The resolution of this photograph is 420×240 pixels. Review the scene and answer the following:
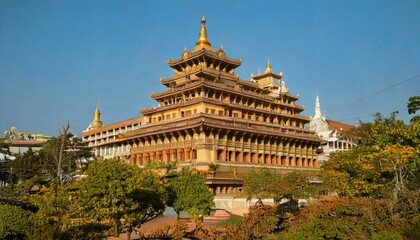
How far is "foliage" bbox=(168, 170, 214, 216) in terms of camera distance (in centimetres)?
3197

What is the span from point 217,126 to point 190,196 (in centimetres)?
1921

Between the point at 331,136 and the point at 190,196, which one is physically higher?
the point at 331,136

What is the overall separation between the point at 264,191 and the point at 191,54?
27.9 metres

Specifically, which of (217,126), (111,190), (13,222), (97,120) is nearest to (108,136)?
(97,120)

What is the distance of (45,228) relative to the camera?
18.0 m

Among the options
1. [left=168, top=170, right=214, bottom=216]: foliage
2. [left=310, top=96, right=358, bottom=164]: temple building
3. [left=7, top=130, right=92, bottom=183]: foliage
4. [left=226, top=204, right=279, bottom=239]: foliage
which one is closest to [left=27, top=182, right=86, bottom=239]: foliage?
[left=226, top=204, right=279, bottom=239]: foliage

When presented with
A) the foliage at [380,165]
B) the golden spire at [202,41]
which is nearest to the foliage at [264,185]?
the foliage at [380,165]

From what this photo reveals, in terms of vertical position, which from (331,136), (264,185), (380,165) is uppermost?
(331,136)

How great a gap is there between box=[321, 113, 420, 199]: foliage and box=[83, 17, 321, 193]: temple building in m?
12.1

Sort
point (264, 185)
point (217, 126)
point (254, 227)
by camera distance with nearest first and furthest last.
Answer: point (254, 227)
point (264, 185)
point (217, 126)

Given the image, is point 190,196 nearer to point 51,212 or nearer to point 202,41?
point 51,212

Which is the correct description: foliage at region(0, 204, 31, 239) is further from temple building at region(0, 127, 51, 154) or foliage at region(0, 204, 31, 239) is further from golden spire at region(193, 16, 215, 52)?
temple building at region(0, 127, 51, 154)

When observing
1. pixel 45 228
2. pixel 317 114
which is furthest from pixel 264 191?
pixel 317 114

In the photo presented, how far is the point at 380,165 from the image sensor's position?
33.2 m
